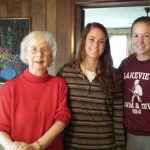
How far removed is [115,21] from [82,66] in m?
4.94

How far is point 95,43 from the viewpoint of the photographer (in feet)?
6.01

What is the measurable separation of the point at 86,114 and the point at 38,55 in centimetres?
48

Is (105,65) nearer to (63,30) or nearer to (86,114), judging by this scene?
(86,114)

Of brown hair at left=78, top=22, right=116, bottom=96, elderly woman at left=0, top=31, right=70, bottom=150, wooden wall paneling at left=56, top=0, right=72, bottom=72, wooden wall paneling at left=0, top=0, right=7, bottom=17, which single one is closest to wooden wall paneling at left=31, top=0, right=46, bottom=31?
wooden wall paneling at left=56, top=0, right=72, bottom=72

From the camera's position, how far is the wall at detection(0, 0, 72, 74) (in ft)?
8.36

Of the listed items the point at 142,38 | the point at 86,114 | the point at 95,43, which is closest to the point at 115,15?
the point at 142,38

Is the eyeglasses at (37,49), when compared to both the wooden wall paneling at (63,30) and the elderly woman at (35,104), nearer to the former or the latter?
the elderly woman at (35,104)

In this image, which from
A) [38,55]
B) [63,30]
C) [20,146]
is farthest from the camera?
[63,30]

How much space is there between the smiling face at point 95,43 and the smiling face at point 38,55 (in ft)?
0.93

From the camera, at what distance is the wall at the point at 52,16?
8.36 feet

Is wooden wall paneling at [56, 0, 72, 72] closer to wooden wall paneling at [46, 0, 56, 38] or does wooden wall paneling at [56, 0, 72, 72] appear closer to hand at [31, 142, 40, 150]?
wooden wall paneling at [46, 0, 56, 38]

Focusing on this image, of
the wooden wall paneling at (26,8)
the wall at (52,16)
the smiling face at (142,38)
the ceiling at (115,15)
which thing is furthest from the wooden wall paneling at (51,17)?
the ceiling at (115,15)

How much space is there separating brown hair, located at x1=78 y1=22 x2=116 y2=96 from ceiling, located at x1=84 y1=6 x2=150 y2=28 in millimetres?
3060

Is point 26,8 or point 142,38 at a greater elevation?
point 26,8
